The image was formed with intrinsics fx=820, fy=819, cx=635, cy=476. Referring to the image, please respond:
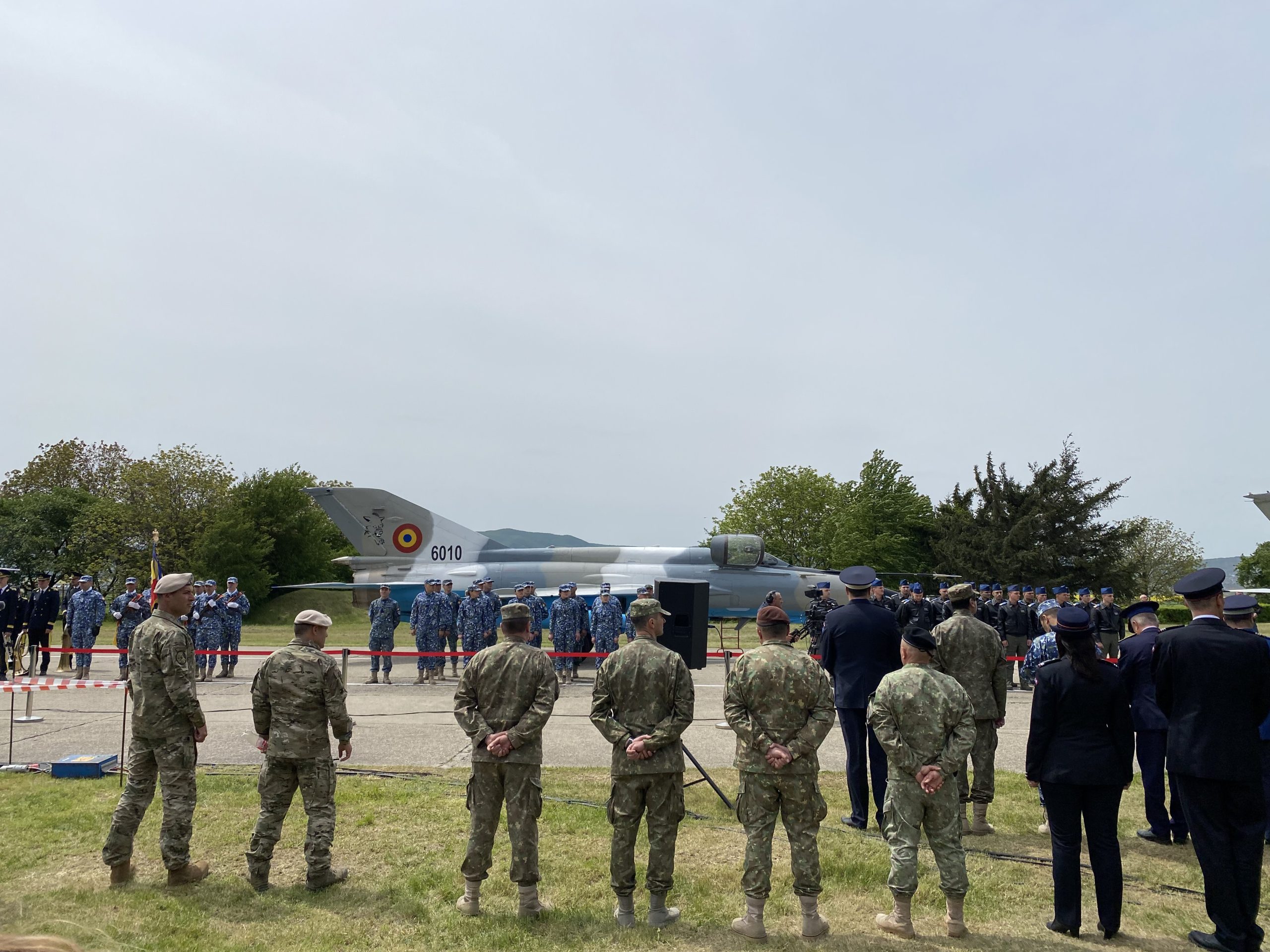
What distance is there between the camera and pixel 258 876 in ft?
17.5

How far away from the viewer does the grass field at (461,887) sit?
15.4 feet

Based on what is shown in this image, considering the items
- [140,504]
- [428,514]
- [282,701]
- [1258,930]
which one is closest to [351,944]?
[282,701]

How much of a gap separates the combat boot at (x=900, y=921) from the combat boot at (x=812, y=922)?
349 millimetres

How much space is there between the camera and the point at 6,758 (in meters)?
8.95

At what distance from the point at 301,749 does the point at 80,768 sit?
4.27m

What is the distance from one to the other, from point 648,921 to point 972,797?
10.5 feet

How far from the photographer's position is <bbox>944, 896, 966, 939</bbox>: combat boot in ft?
15.3

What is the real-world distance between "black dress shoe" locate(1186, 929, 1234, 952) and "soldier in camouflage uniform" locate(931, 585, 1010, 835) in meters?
1.92

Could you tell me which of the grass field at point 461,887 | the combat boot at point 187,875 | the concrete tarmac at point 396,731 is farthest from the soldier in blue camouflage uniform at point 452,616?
the combat boot at point 187,875

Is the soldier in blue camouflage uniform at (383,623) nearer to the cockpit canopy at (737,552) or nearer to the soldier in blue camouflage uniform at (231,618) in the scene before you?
the soldier in blue camouflage uniform at (231,618)

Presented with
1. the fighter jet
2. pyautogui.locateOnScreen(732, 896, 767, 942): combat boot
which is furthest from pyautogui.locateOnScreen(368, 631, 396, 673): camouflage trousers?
pyautogui.locateOnScreen(732, 896, 767, 942): combat boot

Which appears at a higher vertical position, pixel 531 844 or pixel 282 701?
pixel 282 701

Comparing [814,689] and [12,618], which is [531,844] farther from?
[12,618]

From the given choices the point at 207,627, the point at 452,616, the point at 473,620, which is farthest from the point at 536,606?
the point at 207,627
